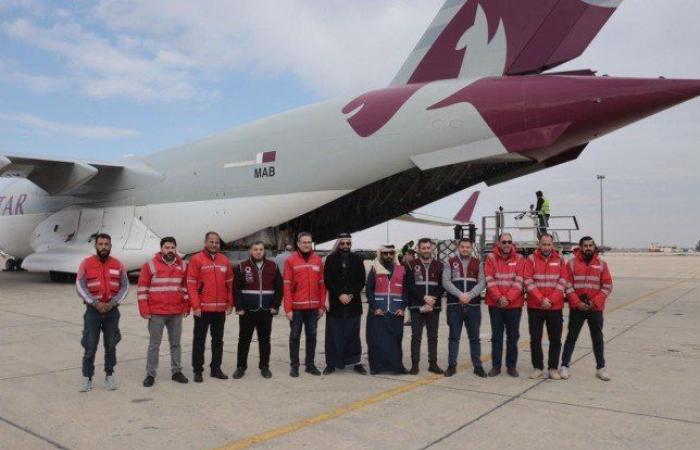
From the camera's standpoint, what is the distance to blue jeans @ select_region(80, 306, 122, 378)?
17.9 feet

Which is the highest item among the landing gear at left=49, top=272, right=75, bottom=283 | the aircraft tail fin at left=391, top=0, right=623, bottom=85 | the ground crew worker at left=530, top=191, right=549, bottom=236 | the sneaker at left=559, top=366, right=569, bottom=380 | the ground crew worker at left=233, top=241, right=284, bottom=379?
the aircraft tail fin at left=391, top=0, right=623, bottom=85

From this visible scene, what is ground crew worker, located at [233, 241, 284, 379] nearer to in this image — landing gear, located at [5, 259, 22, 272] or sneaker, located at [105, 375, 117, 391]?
sneaker, located at [105, 375, 117, 391]

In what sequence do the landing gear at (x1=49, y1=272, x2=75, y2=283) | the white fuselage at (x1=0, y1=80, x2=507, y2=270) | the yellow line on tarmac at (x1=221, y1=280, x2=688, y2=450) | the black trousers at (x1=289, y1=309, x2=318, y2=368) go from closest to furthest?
the yellow line on tarmac at (x1=221, y1=280, x2=688, y2=450)
the black trousers at (x1=289, y1=309, x2=318, y2=368)
the white fuselage at (x1=0, y1=80, x2=507, y2=270)
the landing gear at (x1=49, y1=272, x2=75, y2=283)

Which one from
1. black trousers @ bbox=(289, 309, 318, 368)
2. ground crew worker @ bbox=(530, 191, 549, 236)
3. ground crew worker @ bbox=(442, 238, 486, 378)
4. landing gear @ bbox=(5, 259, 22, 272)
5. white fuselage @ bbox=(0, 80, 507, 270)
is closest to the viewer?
ground crew worker @ bbox=(442, 238, 486, 378)

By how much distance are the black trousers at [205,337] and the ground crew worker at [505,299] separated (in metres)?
2.91

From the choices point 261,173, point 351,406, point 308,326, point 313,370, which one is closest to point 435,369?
point 313,370

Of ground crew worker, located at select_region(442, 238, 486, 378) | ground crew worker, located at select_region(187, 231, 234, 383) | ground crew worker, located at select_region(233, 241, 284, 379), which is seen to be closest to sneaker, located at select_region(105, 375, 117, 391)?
ground crew worker, located at select_region(187, 231, 234, 383)

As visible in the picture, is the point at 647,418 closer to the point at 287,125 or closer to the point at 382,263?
the point at 382,263

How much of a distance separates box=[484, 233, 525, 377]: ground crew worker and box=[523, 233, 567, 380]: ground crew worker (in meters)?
0.14

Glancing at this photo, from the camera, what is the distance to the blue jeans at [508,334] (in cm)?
617

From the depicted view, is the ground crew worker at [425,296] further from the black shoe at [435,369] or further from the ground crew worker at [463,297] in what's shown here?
the ground crew worker at [463,297]

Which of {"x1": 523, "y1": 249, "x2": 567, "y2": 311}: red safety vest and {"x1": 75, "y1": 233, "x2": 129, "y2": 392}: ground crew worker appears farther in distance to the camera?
{"x1": 523, "y1": 249, "x2": 567, "y2": 311}: red safety vest

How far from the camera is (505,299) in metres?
6.12

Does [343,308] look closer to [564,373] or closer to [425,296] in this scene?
[425,296]
